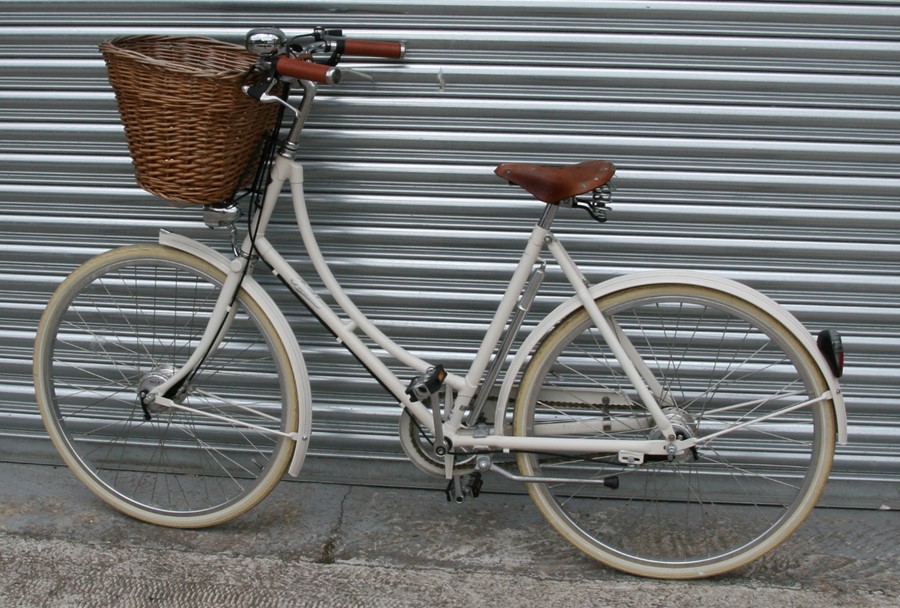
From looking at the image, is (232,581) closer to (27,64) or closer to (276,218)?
(276,218)

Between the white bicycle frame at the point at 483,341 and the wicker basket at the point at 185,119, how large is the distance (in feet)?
0.69

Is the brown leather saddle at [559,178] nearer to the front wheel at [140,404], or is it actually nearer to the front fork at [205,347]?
the front fork at [205,347]

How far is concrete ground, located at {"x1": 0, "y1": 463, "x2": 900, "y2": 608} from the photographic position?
3.31m

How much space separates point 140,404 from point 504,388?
144 centimetres

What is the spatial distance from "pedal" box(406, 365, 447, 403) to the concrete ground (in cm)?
66

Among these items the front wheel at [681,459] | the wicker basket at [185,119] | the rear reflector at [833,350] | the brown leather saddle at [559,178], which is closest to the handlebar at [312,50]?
the wicker basket at [185,119]

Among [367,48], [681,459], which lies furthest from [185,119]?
[681,459]

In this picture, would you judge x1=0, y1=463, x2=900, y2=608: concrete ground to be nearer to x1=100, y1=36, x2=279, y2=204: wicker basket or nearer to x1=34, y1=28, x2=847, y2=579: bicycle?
x1=34, y1=28, x2=847, y2=579: bicycle

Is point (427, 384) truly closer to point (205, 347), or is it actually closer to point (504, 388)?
point (504, 388)

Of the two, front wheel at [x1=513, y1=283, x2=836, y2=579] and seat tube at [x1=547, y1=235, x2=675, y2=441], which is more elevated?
seat tube at [x1=547, y1=235, x2=675, y2=441]

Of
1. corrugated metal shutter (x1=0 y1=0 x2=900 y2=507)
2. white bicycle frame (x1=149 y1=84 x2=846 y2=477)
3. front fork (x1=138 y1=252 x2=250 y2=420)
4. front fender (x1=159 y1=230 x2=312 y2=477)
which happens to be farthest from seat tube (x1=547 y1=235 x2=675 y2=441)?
front fork (x1=138 y1=252 x2=250 y2=420)

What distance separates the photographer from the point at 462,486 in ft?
11.6

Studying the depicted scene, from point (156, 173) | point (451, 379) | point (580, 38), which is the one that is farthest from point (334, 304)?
point (580, 38)

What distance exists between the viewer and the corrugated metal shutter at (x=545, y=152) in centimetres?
356
